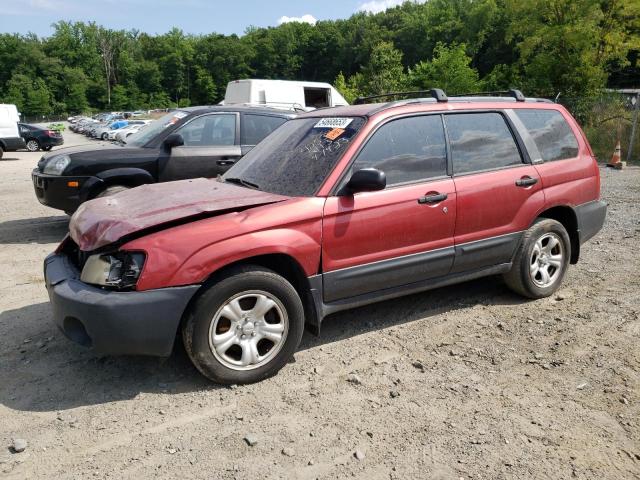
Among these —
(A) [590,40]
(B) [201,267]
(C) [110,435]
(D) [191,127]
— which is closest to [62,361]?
(C) [110,435]

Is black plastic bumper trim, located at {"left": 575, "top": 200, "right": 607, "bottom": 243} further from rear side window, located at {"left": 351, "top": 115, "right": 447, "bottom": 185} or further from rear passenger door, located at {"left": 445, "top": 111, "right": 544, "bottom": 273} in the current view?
rear side window, located at {"left": 351, "top": 115, "right": 447, "bottom": 185}

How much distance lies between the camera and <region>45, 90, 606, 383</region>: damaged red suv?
3.04 m

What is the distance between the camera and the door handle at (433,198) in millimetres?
3848

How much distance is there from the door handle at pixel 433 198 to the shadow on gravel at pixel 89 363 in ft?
3.32

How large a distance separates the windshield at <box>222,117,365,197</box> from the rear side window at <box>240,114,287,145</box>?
9.80 ft

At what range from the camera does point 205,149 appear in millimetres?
7031

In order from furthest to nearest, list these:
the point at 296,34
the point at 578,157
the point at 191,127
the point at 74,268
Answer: the point at 296,34 → the point at 191,127 → the point at 578,157 → the point at 74,268

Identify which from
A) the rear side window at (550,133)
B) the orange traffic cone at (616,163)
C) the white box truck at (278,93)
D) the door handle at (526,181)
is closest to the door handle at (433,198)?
the door handle at (526,181)

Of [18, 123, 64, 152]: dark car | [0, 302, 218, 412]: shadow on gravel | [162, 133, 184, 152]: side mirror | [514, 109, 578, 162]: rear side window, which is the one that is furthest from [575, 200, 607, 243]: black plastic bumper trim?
[18, 123, 64, 152]: dark car

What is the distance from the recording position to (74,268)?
346 centimetres

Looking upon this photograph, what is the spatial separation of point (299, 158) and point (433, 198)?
1029 millimetres

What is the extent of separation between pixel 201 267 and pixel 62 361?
1.36 metres

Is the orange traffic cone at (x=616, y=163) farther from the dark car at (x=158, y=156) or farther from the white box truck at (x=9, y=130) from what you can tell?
the white box truck at (x=9, y=130)

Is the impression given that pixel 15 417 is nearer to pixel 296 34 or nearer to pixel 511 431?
pixel 511 431
